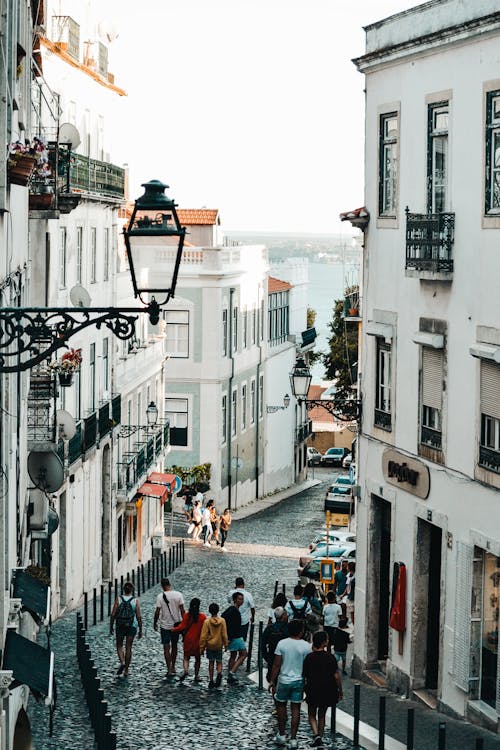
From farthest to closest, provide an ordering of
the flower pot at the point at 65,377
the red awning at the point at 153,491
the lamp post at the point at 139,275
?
1. the red awning at the point at 153,491
2. the flower pot at the point at 65,377
3. the lamp post at the point at 139,275

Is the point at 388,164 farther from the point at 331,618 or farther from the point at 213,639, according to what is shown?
the point at 213,639

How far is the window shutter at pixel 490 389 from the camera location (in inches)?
711

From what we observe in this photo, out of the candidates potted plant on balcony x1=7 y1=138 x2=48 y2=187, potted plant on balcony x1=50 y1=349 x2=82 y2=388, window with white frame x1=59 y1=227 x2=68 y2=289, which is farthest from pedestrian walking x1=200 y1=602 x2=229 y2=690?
window with white frame x1=59 y1=227 x2=68 y2=289

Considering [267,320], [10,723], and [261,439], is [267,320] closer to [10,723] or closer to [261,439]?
[261,439]

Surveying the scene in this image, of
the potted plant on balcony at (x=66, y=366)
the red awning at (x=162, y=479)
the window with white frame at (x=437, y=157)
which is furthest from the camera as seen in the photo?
the red awning at (x=162, y=479)

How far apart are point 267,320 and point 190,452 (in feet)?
37.8

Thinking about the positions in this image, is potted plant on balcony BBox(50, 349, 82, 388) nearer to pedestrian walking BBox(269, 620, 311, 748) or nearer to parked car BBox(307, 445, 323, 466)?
pedestrian walking BBox(269, 620, 311, 748)

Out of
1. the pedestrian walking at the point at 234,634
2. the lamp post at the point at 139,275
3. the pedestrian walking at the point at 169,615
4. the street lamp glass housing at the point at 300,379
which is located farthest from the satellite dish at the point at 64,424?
the lamp post at the point at 139,275

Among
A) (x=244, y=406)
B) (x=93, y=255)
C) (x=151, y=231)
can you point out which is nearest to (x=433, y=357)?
(x=151, y=231)

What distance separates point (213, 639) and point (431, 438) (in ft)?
12.7

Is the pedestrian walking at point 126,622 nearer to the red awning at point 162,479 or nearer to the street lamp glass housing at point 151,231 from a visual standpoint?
the street lamp glass housing at point 151,231

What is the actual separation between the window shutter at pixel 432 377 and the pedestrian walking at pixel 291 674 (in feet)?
16.6

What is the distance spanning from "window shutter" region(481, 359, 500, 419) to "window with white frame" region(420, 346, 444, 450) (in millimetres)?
1427

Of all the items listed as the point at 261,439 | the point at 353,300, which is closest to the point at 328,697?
the point at 353,300
